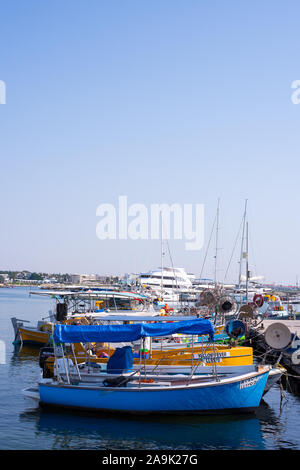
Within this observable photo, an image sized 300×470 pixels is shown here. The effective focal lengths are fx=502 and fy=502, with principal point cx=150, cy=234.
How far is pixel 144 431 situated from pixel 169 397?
173cm

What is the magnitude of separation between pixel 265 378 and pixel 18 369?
16385mm

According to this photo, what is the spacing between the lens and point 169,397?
19094 millimetres

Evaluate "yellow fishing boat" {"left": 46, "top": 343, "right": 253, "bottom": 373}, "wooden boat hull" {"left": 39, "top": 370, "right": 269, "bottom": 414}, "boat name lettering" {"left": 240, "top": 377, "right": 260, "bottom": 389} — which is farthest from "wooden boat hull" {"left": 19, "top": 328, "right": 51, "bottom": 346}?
"boat name lettering" {"left": 240, "top": 377, "right": 260, "bottom": 389}

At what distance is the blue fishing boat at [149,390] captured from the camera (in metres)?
19.1

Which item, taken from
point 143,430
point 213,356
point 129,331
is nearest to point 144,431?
point 143,430

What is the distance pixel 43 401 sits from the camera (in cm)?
2033

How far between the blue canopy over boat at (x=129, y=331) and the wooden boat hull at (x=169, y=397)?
1.86 meters

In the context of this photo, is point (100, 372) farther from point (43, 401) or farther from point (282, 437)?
point (282, 437)

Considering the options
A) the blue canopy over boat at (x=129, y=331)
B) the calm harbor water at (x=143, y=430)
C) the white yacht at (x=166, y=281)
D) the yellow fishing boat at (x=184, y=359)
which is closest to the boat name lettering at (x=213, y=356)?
the yellow fishing boat at (x=184, y=359)

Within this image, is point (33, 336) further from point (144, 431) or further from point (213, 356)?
point (144, 431)
